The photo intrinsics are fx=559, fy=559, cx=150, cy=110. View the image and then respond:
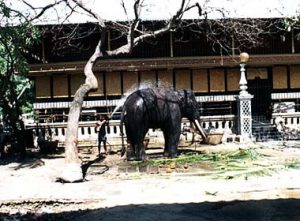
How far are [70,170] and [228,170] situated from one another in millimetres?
3838

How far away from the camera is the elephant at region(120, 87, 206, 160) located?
54.6ft

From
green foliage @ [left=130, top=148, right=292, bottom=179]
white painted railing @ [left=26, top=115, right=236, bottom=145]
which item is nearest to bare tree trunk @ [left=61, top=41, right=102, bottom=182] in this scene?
green foliage @ [left=130, top=148, right=292, bottom=179]

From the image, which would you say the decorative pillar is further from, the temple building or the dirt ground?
the dirt ground

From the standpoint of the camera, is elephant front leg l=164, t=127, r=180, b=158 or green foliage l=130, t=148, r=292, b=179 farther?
elephant front leg l=164, t=127, r=180, b=158

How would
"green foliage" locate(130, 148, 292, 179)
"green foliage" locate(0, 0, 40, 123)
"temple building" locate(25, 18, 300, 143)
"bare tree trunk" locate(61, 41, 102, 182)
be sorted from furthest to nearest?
"temple building" locate(25, 18, 300, 143) < "green foliage" locate(0, 0, 40, 123) < "bare tree trunk" locate(61, 41, 102, 182) < "green foliage" locate(130, 148, 292, 179)

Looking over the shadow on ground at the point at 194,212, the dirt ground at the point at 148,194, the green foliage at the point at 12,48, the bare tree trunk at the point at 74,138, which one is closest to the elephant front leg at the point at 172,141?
the dirt ground at the point at 148,194

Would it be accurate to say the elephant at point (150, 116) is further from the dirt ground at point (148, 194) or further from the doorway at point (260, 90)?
the doorway at point (260, 90)

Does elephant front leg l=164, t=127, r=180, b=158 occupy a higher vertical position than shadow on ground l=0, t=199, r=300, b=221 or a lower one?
higher

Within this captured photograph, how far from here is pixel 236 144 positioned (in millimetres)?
21016

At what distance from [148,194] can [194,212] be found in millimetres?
2014

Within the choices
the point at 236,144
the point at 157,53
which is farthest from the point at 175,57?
the point at 236,144

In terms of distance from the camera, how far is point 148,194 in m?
11.0

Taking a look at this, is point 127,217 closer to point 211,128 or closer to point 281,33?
point 211,128

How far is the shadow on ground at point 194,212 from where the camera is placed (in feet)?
28.7
